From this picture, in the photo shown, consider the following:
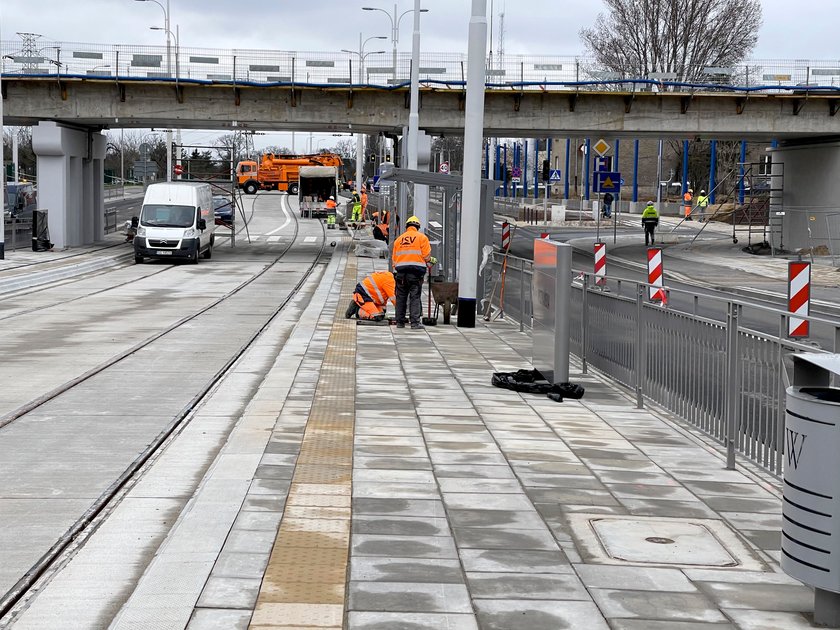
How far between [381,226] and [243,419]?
124 feet

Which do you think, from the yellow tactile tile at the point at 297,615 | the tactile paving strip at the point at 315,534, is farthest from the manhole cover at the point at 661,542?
the yellow tactile tile at the point at 297,615

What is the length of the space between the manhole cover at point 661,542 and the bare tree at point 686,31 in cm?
6693

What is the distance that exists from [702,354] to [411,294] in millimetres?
9736

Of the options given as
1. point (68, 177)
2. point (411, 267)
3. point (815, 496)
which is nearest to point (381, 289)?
point (411, 267)

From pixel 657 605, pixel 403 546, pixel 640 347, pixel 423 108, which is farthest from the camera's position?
pixel 423 108

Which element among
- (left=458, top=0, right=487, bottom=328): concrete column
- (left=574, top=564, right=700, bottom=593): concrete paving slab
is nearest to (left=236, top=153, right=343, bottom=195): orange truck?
(left=458, top=0, right=487, bottom=328): concrete column

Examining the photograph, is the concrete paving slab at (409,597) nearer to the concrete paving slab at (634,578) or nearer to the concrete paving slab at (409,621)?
the concrete paving slab at (409,621)

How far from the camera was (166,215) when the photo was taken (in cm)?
3822

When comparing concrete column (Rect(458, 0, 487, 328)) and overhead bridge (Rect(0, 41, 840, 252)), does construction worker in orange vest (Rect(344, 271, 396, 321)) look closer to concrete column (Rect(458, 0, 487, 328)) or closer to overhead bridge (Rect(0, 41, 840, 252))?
concrete column (Rect(458, 0, 487, 328))

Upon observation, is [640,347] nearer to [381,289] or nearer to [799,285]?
[799,285]

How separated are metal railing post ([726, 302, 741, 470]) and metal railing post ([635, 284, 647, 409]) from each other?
2479 mm

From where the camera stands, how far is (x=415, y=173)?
2105 cm

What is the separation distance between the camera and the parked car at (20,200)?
5866 centimetres

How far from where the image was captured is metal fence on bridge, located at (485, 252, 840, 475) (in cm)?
792
